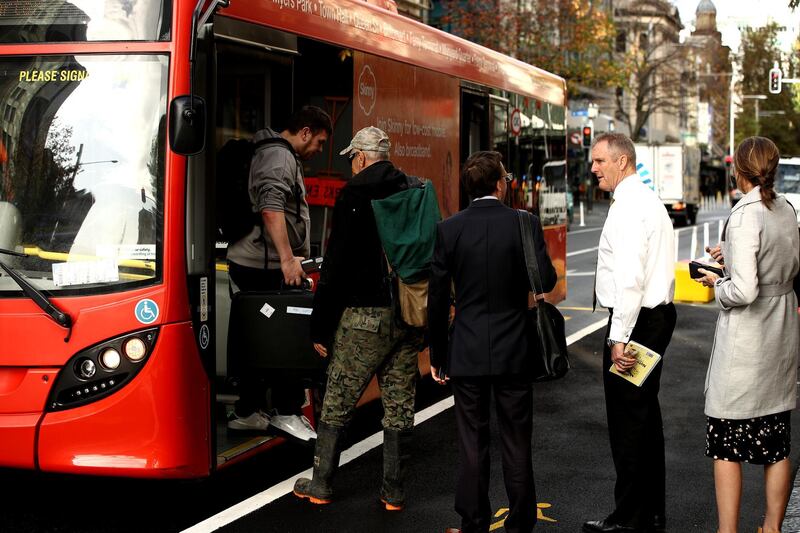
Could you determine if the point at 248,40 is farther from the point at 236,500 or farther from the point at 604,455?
the point at 604,455

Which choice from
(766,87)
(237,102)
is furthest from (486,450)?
(766,87)

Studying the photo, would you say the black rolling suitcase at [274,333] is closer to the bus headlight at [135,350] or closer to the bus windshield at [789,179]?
the bus headlight at [135,350]

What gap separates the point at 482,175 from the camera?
201 inches

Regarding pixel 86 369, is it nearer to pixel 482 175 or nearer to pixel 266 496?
pixel 266 496

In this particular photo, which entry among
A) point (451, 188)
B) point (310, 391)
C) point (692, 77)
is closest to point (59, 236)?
point (310, 391)

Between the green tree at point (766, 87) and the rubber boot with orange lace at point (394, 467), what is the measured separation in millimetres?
70381

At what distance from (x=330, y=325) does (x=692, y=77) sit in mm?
57370

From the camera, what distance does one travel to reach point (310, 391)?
22.9 feet

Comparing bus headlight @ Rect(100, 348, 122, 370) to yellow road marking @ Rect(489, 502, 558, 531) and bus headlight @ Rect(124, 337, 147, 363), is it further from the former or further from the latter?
yellow road marking @ Rect(489, 502, 558, 531)

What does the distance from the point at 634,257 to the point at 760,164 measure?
2.22ft

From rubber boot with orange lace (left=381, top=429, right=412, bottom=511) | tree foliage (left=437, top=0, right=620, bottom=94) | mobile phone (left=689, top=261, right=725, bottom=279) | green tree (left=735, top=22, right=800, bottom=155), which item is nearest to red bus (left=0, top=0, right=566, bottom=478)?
rubber boot with orange lace (left=381, top=429, right=412, bottom=511)

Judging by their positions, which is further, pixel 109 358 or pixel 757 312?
pixel 109 358

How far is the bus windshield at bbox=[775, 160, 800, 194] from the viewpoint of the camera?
3194 centimetres

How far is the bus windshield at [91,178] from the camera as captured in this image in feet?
17.9
